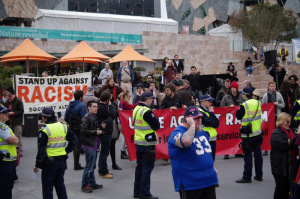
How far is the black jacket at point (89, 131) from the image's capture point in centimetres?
787

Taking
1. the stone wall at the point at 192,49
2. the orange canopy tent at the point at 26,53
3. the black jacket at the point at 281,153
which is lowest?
the black jacket at the point at 281,153

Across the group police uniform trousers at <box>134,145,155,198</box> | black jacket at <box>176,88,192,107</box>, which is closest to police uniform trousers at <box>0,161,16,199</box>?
police uniform trousers at <box>134,145,155,198</box>

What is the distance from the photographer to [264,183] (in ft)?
27.1

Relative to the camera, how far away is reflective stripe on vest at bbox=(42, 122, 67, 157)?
20.4ft

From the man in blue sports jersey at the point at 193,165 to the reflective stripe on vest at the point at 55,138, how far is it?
2157 millimetres

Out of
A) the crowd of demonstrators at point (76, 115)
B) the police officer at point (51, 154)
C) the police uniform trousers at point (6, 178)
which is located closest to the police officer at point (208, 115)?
the police officer at point (51, 154)

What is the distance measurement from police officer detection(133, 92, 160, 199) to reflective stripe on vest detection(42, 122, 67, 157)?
5.21 feet

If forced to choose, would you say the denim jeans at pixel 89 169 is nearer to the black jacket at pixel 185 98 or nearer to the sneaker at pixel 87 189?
the sneaker at pixel 87 189

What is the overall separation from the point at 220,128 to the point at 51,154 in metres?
5.59

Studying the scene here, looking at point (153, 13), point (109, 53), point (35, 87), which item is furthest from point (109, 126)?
point (153, 13)

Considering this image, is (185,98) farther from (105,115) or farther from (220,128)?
(105,115)

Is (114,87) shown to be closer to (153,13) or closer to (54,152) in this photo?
(54,152)

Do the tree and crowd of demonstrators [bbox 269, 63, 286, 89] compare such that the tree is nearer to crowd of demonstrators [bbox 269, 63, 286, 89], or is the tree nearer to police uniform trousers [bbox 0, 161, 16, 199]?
crowd of demonstrators [bbox 269, 63, 286, 89]

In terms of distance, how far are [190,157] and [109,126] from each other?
3990mm
